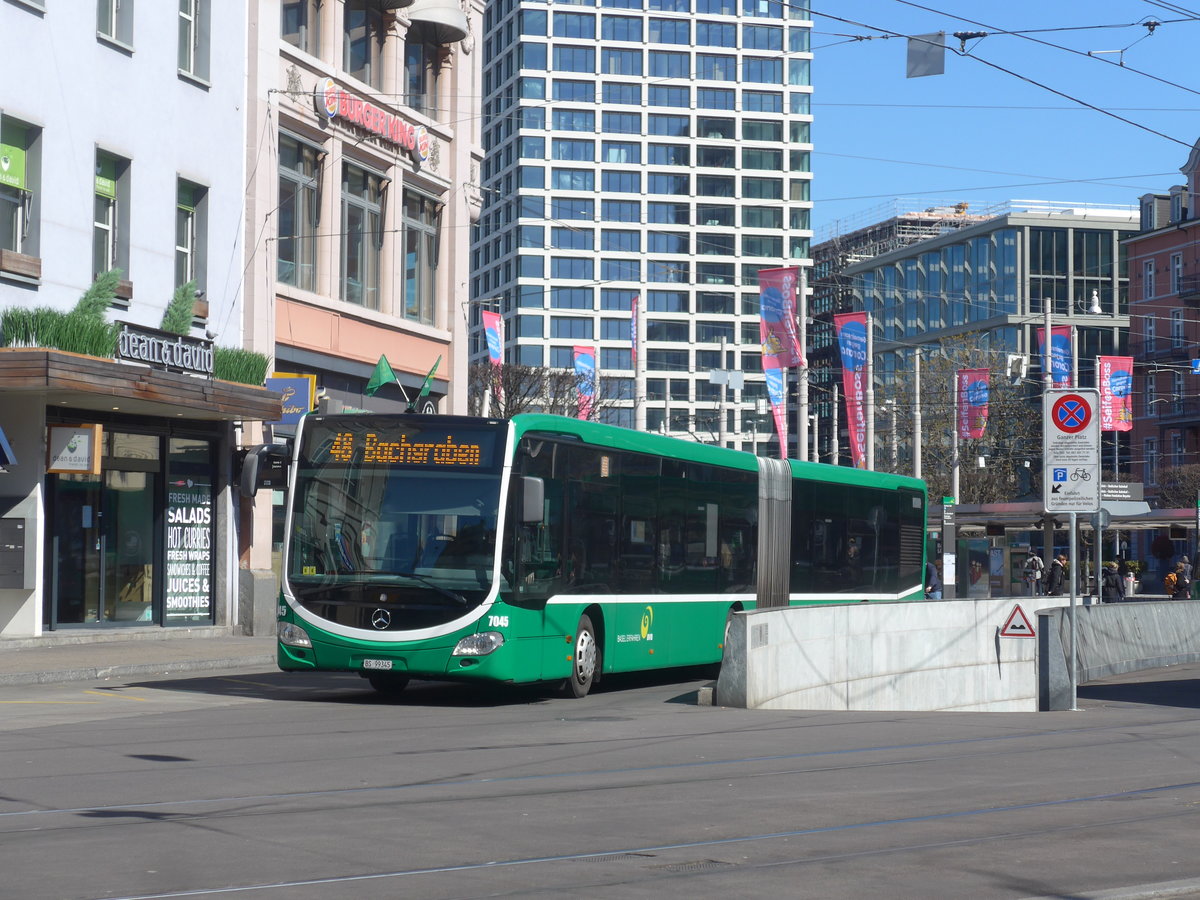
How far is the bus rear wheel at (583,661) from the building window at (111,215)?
11118 millimetres

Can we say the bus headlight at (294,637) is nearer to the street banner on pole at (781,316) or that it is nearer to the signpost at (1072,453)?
the signpost at (1072,453)

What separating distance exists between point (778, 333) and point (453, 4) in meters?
11.1

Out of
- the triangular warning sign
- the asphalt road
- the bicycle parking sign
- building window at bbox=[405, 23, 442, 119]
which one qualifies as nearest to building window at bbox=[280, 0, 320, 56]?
building window at bbox=[405, 23, 442, 119]

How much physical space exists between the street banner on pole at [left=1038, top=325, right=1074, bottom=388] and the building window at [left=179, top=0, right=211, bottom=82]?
30.0 meters

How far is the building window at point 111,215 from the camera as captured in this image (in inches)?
995

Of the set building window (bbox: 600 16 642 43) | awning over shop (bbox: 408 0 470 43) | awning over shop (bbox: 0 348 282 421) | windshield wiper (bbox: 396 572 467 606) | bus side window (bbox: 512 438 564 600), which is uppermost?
building window (bbox: 600 16 642 43)

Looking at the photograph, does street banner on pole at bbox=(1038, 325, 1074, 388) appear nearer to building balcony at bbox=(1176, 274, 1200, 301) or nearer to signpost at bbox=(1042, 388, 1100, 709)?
signpost at bbox=(1042, 388, 1100, 709)

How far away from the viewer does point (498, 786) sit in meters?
10.5

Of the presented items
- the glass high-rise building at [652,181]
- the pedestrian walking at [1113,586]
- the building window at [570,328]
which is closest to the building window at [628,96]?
the glass high-rise building at [652,181]

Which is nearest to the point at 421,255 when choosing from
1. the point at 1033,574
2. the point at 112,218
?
the point at 112,218

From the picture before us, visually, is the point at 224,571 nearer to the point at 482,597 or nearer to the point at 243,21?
the point at 243,21

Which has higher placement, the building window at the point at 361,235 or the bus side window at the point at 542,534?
the building window at the point at 361,235

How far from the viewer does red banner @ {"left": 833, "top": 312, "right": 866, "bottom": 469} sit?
4541 cm

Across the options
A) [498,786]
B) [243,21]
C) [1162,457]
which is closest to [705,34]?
[1162,457]
